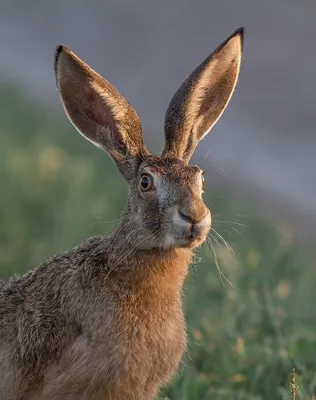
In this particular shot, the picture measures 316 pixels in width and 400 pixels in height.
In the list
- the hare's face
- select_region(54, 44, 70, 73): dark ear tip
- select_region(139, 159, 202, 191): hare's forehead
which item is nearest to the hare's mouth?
the hare's face

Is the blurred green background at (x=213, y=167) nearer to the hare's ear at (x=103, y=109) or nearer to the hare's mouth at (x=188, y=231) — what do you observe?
the hare's mouth at (x=188, y=231)

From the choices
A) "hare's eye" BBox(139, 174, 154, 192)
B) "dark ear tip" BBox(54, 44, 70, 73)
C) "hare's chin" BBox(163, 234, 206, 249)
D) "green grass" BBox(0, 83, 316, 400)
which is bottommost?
"green grass" BBox(0, 83, 316, 400)

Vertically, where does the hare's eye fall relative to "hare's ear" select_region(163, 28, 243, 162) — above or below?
below

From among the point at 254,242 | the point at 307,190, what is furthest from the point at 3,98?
the point at 254,242

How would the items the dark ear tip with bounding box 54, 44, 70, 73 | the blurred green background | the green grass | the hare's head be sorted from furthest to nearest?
the blurred green background → the green grass → the dark ear tip with bounding box 54, 44, 70, 73 → the hare's head

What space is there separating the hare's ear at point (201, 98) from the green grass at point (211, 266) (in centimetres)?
45

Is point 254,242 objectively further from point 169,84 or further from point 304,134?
point 169,84

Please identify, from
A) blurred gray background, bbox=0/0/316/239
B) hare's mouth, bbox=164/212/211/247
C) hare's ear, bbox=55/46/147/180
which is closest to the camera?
hare's mouth, bbox=164/212/211/247

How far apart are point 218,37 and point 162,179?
50.2 ft

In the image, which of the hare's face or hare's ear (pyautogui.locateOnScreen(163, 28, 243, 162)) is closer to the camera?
the hare's face

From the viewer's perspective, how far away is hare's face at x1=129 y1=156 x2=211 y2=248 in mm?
5734

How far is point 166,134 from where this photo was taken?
6.40 m

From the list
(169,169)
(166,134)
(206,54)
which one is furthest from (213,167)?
(206,54)

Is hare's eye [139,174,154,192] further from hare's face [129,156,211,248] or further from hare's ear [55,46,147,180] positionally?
hare's ear [55,46,147,180]
